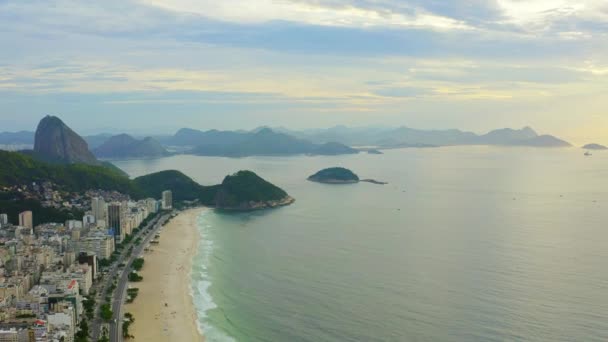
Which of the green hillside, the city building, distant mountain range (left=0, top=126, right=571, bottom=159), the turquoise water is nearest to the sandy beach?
the turquoise water

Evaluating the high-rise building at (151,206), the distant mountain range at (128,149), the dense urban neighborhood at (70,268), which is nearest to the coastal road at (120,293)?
the dense urban neighborhood at (70,268)

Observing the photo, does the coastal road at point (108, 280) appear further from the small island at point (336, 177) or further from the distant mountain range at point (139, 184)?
the small island at point (336, 177)

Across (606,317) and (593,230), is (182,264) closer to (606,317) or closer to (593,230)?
(606,317)

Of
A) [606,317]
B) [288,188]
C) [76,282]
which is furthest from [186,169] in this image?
[606,317]

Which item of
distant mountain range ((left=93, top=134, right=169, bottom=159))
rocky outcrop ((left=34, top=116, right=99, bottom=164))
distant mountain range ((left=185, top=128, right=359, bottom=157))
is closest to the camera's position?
rocky outcrop ((left=34, top=116, right=99, bottom=164))

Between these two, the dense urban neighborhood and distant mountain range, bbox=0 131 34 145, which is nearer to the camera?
the dense urban neighborhood

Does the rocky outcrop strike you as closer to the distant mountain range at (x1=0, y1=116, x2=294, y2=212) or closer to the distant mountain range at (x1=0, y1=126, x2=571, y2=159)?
the distant mountain range at (x1=0, y1=116, x2=294, y2=212)
